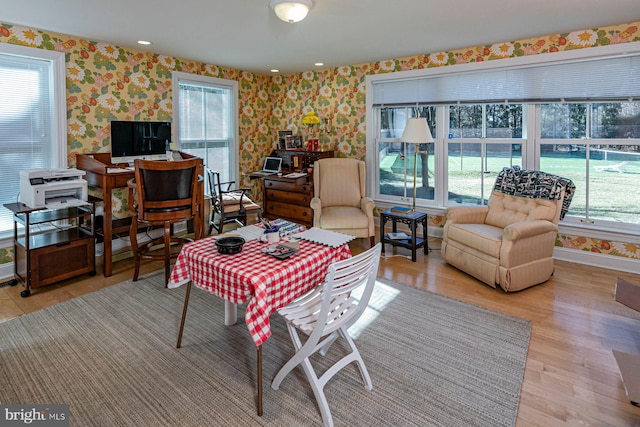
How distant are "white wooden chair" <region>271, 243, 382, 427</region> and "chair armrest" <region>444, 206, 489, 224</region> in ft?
7.11

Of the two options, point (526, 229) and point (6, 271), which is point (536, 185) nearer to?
point (526, 229)

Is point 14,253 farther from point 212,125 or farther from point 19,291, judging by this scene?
point 212,125

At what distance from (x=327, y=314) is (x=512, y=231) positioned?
2140mm

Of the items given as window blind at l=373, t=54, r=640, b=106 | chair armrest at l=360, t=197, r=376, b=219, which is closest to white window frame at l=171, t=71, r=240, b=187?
window blind at l=373, t=54, r=640, b=106

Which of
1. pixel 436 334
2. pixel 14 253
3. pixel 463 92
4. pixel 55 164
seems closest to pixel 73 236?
pixel 14 253

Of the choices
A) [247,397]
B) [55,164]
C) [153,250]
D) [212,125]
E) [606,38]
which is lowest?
[247,397]

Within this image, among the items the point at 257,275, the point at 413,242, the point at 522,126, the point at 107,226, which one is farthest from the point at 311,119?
the point at 257,275

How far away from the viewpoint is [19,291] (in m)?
3.31

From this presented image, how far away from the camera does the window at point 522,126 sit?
Answer: 3.67 meters

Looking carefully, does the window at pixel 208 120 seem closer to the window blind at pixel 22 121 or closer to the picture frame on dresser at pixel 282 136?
the picture frame on dresser at pixel 282 136

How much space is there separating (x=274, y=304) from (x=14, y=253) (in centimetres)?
303

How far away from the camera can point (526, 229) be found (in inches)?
126

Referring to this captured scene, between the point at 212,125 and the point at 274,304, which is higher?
the point at 212,125

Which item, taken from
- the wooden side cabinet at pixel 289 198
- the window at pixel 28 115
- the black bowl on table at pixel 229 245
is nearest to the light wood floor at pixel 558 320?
the wooden side cabinet at pixel 289 198
